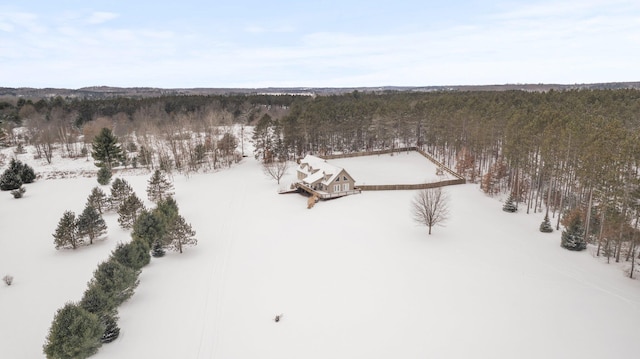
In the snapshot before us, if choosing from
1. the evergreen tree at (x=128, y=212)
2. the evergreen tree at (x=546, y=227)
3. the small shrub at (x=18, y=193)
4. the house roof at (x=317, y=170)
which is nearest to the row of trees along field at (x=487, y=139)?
the evergreen tree at (x=546, y=227)

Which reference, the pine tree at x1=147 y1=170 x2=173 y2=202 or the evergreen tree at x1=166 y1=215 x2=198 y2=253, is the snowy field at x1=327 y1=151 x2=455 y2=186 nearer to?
the pine tree at x1=147 y1=170 x2=173 y2=202

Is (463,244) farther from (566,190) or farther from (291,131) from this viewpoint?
(291,131)

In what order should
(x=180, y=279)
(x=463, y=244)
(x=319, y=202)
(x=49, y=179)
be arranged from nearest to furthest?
(x=180, y=279)
(x=463, y=244)
(x=319, y=202)
(x=49, y=179)

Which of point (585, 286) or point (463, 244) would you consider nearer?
point (585, 286)

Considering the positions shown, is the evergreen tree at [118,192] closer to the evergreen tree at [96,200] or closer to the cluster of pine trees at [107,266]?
the cluster of pine trees at [107,266]

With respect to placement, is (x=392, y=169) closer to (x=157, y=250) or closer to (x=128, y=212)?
(x=128, y=212)

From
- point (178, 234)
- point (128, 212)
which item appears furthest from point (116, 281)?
point (128, 212)

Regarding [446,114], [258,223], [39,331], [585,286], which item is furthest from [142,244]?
[446,114]
